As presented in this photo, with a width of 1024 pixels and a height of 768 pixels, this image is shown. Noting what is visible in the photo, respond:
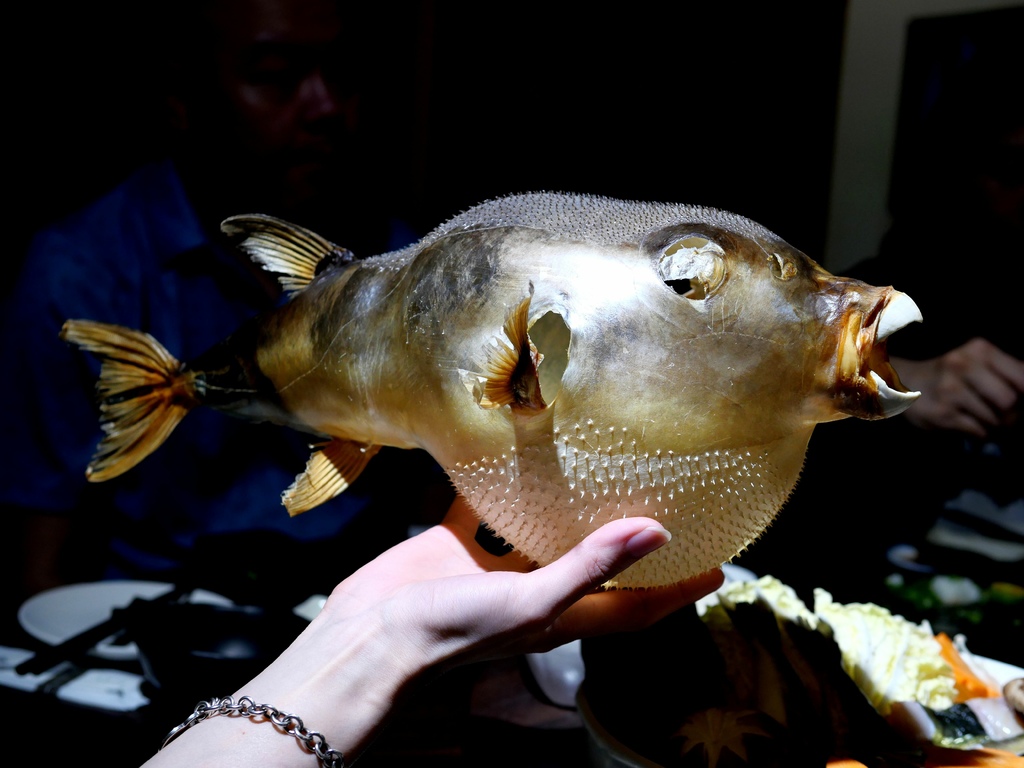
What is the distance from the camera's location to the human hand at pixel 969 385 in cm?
154

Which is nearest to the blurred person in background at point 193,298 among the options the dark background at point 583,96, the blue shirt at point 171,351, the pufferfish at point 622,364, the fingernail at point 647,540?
the blue shirt at point 171,351

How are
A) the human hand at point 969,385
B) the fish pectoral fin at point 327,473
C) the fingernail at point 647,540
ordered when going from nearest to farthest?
the fingernail at point 647,540
the fish pectoral fin at point 327,473
the human hand at point 969,385

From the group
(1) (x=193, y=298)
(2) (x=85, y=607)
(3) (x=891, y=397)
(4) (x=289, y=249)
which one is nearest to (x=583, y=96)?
(4) (x=289, y=249)

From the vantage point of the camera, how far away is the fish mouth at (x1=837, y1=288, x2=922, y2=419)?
59cm

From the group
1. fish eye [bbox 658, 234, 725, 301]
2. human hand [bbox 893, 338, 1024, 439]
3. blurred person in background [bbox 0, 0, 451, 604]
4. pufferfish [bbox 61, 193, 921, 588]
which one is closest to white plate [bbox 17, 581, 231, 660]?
blurred person in background [bbox 0, 0, 451, 604]

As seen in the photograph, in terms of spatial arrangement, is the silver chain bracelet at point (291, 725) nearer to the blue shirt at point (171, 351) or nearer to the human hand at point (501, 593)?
the human hand at point (501, 593)

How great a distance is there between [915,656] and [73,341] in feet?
3.72

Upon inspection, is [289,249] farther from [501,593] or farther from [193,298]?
[193,298]

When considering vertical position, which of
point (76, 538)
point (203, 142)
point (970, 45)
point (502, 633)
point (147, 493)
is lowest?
point (76, 538)

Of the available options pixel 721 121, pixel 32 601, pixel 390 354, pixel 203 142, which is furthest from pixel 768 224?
pixel 32 601

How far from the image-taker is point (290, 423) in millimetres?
857

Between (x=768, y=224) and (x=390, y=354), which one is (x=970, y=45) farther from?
(x=390, y=354)

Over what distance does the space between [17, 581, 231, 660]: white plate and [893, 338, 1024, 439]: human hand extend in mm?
1398

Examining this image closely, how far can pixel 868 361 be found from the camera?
23.7 inches
